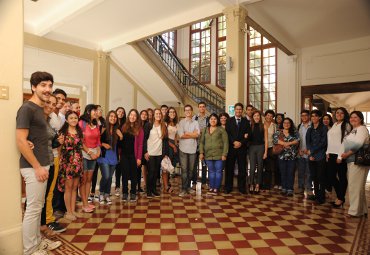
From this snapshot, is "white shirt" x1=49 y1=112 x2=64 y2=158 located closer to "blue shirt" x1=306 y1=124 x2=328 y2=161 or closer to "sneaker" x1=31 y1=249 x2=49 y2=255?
"sneaker" x1=31 y1=249 x2=49 y2=255

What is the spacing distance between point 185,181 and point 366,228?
8.78ft

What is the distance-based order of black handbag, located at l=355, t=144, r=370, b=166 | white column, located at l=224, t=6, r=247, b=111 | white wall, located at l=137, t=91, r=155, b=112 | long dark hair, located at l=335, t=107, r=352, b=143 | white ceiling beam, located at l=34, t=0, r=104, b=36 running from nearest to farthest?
black handbag, located at l=355, t=144, r=370, b=166
long dark hair, located at l=335, t=107, r=352, b=143
white column, located at l=224, t=6, r=247, b=111
white ceiling beam, located at l=34, t=0, r=104, b=36
white wall, located at l=137, t=91, r=155, b=112

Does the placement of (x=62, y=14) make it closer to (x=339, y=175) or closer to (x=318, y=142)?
(x=318, y=142)

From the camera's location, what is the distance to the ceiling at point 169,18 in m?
5.99

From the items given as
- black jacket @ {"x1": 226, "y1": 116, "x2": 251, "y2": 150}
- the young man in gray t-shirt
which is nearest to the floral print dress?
the young man in gray t-shirt

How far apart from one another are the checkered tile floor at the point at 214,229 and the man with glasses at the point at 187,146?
0.47 meters

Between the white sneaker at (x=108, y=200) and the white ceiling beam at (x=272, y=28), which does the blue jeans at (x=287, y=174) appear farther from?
the white ceiling beam at (x=272, y=28)

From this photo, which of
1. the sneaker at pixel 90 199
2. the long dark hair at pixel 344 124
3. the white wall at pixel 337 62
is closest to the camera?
the long dark hair at pixel 344 124

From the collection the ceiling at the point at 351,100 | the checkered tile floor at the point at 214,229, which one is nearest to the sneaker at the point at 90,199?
the checkered tile floor at the point at 214,229

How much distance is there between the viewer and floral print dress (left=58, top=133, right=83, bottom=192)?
11.5 ft

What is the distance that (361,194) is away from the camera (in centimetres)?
392

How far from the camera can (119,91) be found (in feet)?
30.7

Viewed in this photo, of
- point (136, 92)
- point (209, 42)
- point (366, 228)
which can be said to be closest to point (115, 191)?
point (366, 228)

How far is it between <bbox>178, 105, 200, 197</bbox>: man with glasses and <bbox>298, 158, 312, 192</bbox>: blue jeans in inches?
76.3
